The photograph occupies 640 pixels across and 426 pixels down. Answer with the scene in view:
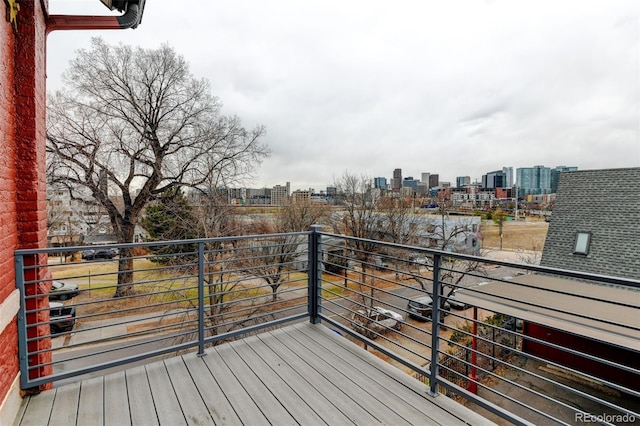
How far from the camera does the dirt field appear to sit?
72.3 ft

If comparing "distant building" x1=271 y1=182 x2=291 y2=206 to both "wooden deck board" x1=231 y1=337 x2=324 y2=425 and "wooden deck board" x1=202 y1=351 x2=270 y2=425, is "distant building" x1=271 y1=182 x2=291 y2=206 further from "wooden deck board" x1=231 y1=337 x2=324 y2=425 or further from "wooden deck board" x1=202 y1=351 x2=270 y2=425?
"wooden deck board" x1=202 y1=351 x2=270 y2=425

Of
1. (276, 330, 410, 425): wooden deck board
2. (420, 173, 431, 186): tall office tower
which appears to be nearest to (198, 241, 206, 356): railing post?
(276, 330, 410, 425): wooden deck board

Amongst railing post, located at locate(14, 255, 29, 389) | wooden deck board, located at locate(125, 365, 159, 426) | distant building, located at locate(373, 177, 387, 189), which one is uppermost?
distant building, located at locate(373, 177, 387, 189)

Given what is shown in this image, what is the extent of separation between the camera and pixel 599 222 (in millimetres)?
10539

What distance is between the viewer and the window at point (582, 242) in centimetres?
1051

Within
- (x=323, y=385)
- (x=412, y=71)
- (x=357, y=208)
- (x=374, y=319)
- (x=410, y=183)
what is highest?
(x=412, y=71)

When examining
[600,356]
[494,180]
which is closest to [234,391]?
[600,356]

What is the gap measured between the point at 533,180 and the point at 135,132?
21.0 meters

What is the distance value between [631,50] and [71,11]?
43.0 ft

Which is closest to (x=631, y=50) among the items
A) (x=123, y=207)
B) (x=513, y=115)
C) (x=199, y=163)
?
(x=513, y=115)

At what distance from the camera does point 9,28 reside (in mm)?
1975

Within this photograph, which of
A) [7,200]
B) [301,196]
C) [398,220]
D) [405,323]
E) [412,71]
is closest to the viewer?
[7,200]

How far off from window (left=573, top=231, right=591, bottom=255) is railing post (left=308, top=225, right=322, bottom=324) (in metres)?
11.5

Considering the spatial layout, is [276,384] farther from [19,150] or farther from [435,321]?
[19,150]
